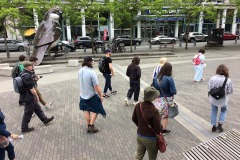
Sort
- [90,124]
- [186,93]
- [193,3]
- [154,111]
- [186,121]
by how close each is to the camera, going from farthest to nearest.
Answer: [193,3], [186,93], [186,121], [90,124], [154,111]

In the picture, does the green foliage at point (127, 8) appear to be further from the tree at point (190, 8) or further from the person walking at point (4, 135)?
the person walking at point (4, 135)

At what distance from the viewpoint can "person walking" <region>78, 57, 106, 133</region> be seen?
5.23 metres

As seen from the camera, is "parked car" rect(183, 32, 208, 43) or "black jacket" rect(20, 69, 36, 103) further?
"parked car" rect(183, 32, 208, 43)

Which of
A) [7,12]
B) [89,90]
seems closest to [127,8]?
[7,12]

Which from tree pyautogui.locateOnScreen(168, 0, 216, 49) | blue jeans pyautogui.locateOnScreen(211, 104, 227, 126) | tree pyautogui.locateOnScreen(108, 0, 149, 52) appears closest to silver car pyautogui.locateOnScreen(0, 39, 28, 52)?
tree pyautogui.locateOnScreen(108, 0, 149, 52)

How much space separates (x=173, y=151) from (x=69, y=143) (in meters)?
2.34

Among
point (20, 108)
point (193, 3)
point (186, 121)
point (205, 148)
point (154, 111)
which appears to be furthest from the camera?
point (193, 3)

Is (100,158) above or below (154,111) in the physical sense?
below

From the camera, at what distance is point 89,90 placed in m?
5.37

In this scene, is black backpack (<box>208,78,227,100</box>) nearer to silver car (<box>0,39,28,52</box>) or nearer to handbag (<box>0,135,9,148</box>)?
handbag (<box>0,135,9,148</box>)

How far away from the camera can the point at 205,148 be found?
381 centimetres

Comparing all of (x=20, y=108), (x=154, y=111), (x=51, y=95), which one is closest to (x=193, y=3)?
(x=51, y=95)

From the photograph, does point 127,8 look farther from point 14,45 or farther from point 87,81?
point 87,81

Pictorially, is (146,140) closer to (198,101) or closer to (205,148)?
(205,148)
